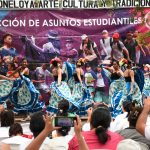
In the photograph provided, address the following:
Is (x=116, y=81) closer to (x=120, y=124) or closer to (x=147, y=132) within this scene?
(x=120, y=124)

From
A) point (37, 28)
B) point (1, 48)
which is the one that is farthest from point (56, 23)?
point (1, 48)

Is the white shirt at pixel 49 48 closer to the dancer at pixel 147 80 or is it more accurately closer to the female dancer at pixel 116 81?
the female dancer at pixel 116 81

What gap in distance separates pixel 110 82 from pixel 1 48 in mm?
3172

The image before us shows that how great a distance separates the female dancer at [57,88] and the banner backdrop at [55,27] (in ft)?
6.13

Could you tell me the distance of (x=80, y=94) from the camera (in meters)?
15.6

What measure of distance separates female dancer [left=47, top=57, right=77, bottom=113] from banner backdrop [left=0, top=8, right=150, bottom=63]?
1.87 m

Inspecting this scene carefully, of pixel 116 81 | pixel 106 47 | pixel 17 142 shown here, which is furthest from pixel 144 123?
pixel 106 47

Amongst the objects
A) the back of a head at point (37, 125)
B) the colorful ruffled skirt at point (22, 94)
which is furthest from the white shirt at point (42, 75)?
the back of a head at point (37, 125)

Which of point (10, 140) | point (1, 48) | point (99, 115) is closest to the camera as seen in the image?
point (99, 115)

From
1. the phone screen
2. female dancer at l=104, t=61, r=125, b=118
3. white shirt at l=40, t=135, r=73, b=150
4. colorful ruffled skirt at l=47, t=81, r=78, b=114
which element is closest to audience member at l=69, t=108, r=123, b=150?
white shirt at l=40, t=135, r=73, b=150

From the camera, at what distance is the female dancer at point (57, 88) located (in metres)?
14.8

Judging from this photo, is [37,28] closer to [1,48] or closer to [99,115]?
[1,48]

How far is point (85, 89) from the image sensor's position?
15.7 m

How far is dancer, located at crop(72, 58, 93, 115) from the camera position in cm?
1547
